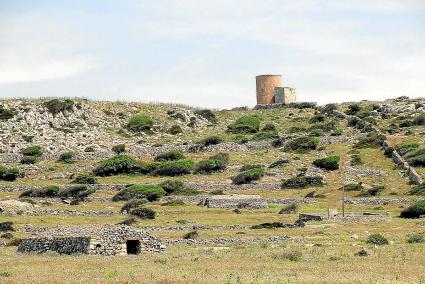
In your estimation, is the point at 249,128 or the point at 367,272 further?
the point at 249,128

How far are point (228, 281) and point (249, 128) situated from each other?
102273 mm

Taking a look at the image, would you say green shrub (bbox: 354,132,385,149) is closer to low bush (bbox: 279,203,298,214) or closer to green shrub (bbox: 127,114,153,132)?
green shrub (bbox: 127,114,153,132)

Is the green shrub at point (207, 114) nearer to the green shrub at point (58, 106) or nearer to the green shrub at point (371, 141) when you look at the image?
the green shrub at point (58, 106)

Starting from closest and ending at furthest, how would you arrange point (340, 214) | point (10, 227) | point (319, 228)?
1. point (319, 228)
2. point (10, 227)
3. point (340, 214)

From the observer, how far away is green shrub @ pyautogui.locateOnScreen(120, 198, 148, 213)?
82.4m

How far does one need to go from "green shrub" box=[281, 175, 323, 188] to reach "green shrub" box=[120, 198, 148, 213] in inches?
659

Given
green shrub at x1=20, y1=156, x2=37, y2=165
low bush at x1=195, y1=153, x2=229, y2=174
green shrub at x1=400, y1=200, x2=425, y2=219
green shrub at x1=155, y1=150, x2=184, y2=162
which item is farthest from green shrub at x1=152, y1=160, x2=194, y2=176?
green shrub at x1=400, y1=200, x2=425, y2=219

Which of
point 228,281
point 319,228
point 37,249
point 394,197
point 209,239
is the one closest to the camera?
point 228,281

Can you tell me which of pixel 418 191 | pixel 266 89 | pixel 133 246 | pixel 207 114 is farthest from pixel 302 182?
pixel 266 89

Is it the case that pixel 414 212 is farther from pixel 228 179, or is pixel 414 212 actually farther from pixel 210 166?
pixel 210 166

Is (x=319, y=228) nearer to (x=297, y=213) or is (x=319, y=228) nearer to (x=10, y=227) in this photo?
(x=297, y=213)

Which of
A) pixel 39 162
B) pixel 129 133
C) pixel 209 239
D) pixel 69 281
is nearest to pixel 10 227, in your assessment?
pixel 209 239

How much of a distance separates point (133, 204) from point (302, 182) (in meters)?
21.5

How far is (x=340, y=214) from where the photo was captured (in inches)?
2980
